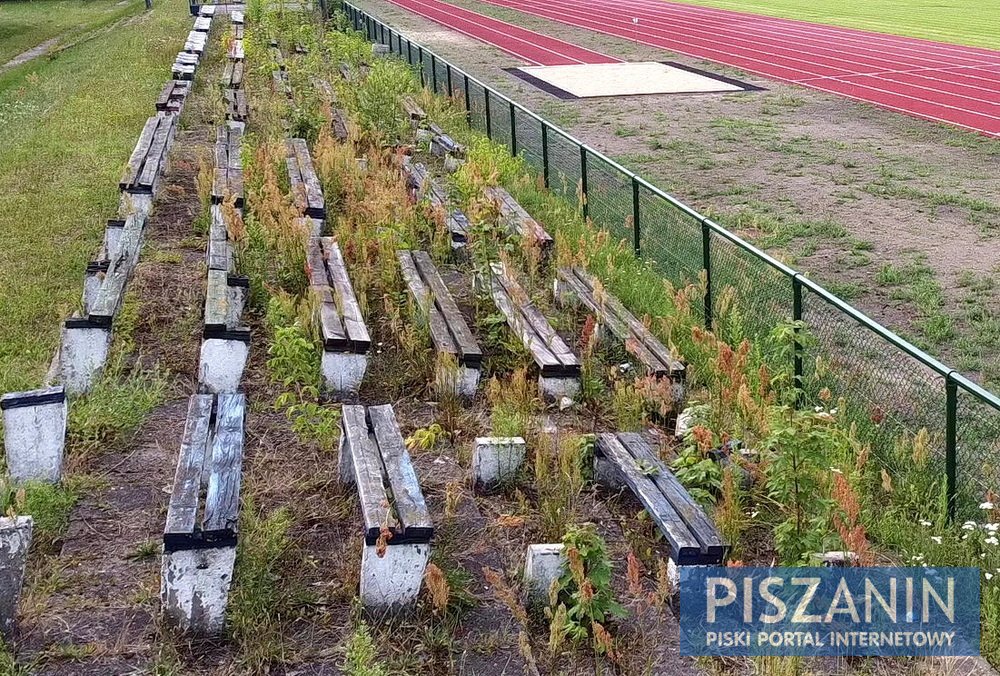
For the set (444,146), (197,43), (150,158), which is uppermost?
(197,43)

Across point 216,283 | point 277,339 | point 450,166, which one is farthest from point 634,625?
point 450,166

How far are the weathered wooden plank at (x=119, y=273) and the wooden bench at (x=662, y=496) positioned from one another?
3.36 metres

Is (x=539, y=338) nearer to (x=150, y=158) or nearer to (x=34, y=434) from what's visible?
(x=34, y=434)

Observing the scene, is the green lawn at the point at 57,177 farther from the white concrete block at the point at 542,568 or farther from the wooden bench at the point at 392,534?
→ the white concrete block at the point at 542,568

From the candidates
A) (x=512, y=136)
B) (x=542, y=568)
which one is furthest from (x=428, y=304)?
(x=512, y=136)

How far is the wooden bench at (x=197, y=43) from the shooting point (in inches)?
909

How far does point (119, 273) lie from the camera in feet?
26.1

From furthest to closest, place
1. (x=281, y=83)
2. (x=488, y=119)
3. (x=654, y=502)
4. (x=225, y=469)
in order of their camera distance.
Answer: (x=281, y=83), (x=488, y=119), (x=654, y=502), (x=225, y=469)

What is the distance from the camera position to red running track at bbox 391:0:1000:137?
23547mm

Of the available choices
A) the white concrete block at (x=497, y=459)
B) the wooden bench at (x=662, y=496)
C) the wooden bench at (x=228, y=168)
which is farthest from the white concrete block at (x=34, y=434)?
the wooden bench at (x=228, y=168)

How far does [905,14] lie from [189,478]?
48251mm

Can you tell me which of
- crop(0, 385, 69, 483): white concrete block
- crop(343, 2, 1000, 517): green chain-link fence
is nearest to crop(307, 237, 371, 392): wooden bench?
crop(0, 385, 69, 483): white concrete block

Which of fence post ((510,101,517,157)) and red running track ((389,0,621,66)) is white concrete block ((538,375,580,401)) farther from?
red running track ((389,0,621,66))

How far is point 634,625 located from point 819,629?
33.5 inches
